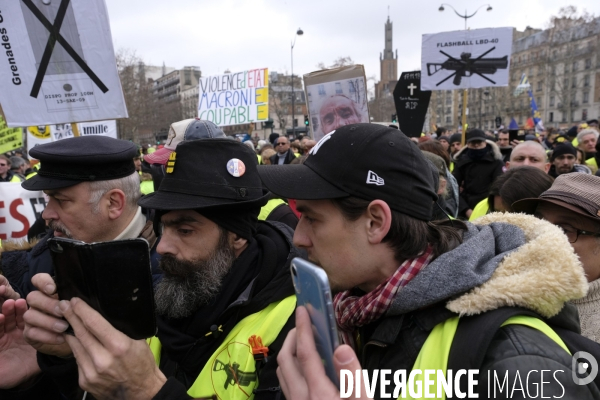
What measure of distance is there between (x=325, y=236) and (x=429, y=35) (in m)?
6.94

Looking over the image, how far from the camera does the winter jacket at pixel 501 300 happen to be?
108cm

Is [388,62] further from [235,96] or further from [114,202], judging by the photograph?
[114,202]

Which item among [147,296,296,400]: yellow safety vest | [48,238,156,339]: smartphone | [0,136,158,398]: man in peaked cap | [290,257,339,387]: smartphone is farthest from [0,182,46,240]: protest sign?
[290,257,339,387]: smartphone

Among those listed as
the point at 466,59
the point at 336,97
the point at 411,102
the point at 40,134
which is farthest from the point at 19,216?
the point at 466,59

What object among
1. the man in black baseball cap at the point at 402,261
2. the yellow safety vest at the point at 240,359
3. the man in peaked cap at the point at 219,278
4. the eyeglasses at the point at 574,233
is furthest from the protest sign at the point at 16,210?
the eyeglasses at the point at 574,233

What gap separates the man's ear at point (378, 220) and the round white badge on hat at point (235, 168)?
0.92 m

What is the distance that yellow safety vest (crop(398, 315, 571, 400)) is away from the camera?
1.16 m

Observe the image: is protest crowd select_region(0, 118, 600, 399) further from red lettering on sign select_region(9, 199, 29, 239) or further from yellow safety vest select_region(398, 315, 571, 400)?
red lettering on sign select_region(9, 199, 29, 239)

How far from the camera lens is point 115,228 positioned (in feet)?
9.07

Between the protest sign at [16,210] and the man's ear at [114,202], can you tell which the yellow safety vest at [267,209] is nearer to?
the man's ear at [114,202]

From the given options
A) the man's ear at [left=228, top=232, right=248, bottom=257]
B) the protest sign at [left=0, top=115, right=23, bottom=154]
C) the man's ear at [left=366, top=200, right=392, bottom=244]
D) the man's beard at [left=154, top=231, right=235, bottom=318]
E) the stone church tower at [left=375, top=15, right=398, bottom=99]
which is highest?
the stone church tower at [left=375, top=15, right=398, bottom=99]

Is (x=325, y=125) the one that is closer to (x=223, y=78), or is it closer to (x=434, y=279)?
(x=223, y=78)

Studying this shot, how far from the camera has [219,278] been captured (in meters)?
2.10

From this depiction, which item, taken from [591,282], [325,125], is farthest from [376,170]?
[325,125]
